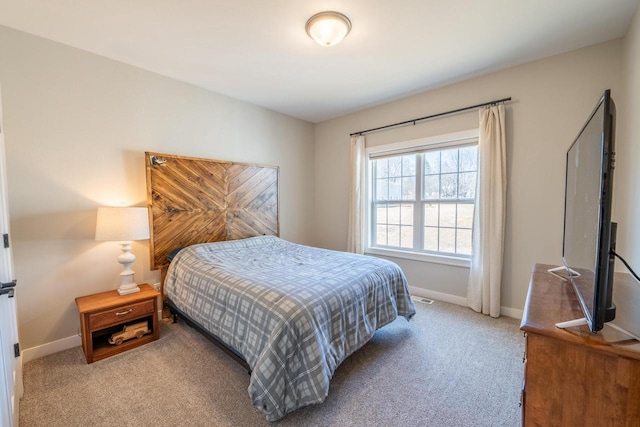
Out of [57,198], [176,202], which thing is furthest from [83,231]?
[176,202]

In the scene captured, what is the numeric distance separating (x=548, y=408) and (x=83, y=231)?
3381mm

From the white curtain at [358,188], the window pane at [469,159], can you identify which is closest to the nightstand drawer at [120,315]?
the white curtain at [358,188]

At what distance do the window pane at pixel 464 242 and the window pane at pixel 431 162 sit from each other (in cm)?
85

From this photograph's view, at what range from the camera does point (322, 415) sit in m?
1.52

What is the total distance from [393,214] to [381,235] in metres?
0.38

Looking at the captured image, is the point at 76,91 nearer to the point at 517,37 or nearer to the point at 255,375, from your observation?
the point at 255,375

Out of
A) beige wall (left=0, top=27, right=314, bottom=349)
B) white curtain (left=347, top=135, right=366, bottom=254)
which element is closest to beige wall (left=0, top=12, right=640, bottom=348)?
beige wall (left=0, top=27, right=314, bottom=349)

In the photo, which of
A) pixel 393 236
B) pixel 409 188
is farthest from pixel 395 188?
pixel 393 236

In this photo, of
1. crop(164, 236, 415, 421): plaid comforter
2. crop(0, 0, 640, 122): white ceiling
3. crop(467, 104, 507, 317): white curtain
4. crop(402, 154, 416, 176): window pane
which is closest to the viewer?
crop(164, 236, 415, 421): plaid comforter

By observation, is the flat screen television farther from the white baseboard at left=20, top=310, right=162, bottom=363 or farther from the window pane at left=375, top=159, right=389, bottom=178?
the white baseboard at left=20, top=310, right=162, bottom=363

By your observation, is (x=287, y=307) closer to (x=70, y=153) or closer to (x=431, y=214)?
(x=70, y=153)

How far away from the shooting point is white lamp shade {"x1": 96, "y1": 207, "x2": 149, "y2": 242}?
83.0 inches

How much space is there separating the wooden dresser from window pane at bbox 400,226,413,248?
8.07 ft

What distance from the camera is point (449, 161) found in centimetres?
319
